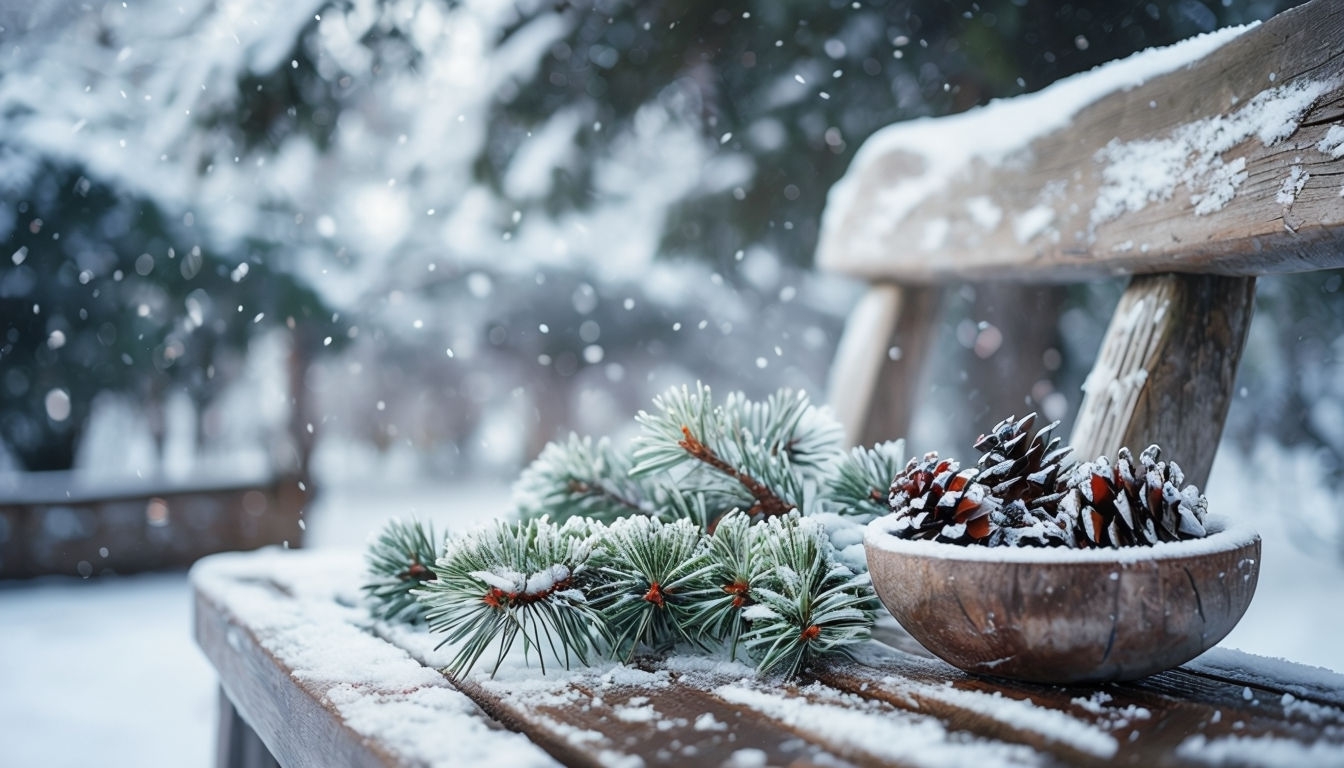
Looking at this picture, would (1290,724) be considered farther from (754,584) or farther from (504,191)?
(504,191)

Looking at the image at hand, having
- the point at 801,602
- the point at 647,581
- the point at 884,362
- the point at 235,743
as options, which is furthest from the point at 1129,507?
the point at 235,743

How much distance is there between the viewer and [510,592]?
73 cm

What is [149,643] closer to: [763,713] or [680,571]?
[680,571]

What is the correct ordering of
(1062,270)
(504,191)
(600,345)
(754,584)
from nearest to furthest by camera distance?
(754,584) → (1062,270) → (504,191) → (600,345)

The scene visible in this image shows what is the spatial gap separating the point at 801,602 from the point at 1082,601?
0.21 metres

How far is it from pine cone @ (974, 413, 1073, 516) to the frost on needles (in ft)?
0.44

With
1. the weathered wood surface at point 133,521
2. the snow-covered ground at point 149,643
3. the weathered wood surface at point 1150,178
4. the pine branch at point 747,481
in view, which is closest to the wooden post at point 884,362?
the weathered wood surface at point 1150,178

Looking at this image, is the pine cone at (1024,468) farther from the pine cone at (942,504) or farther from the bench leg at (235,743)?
the bench leg at (235,743)

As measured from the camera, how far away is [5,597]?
4.45 metres

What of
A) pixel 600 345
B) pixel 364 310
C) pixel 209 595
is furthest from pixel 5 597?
pixel 209 595

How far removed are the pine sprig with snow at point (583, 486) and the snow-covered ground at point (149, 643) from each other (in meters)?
1.40

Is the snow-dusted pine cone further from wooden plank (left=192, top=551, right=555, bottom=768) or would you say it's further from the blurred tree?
the blurred tree

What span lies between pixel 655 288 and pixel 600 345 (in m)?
0.74

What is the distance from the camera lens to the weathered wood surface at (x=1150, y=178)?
31.4 inches
